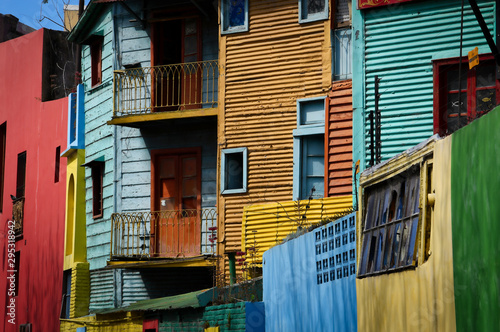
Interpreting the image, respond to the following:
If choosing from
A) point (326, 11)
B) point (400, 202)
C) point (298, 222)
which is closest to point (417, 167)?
point (400, 202)

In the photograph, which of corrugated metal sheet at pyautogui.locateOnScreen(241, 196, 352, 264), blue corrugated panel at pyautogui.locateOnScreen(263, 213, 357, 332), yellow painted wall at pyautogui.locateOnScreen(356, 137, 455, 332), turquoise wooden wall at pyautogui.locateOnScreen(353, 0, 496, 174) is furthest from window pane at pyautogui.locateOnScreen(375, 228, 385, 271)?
corrugated metal sheet at pyautogui.locateOnScreen(241, 196, 352, 264)

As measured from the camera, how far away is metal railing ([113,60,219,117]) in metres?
19.7

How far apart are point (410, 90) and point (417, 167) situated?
24.2 feet

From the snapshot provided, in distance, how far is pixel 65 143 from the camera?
23797 mm

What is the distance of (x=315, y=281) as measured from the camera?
11547 mm

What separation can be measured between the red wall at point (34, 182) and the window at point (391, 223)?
15595 mm

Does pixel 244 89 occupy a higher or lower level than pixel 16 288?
higher

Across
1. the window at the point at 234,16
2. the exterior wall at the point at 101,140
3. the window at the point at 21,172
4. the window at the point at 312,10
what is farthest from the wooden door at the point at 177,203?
the window at the point at 21,172

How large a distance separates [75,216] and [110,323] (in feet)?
12.2

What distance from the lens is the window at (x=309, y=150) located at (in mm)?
17323

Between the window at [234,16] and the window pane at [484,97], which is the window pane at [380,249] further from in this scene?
the window at [234,16]

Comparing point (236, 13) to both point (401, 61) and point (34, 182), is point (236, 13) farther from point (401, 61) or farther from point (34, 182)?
point (34, 182)

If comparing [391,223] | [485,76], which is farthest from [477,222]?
[485,76]

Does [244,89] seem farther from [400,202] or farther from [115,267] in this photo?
[400,202]
